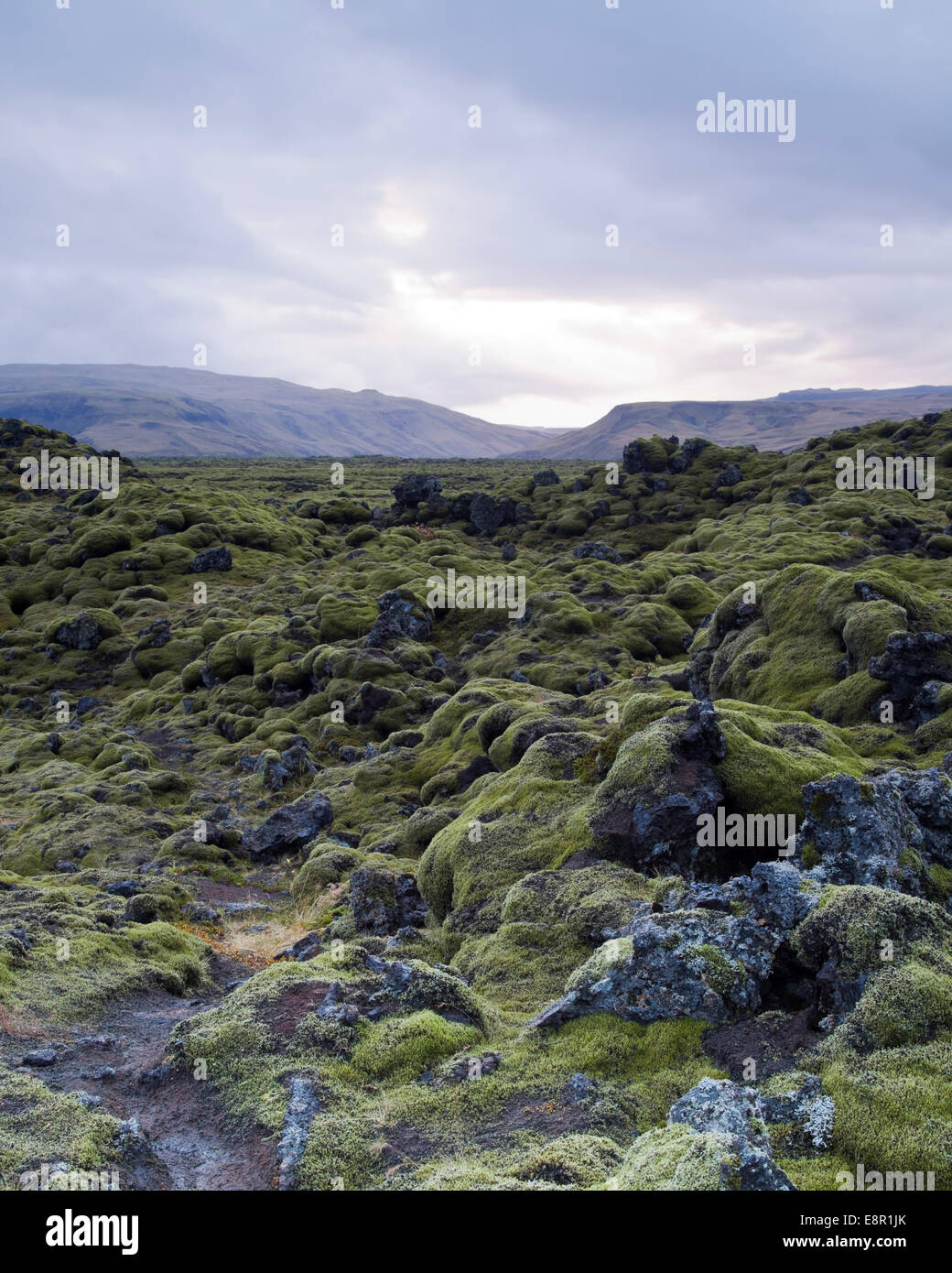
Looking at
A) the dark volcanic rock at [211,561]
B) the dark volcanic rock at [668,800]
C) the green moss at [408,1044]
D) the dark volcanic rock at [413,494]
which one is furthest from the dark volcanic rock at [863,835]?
the dark volcanic rock at [413,494]

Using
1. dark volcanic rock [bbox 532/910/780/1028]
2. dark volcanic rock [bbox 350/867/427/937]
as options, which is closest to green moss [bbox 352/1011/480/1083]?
dark volcanic rock [bbox 532/910/780/1028]

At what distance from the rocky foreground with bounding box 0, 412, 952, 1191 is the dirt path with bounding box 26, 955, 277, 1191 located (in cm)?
5

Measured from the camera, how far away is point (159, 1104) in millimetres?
11531

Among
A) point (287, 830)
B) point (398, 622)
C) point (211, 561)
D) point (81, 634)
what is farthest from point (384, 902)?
point (211, 561)

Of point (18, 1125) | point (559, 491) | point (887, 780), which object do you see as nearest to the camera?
point (18, 1125)

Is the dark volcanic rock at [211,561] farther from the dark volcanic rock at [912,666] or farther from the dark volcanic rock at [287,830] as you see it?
the dark volcanic rock at [912,666]

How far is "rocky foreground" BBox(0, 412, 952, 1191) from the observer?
948 cm

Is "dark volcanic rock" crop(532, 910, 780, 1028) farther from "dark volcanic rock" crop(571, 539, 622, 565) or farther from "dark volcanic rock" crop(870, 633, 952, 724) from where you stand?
"dark volcanic rock" crop(571, 539, 622, 565)

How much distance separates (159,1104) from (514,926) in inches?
270
